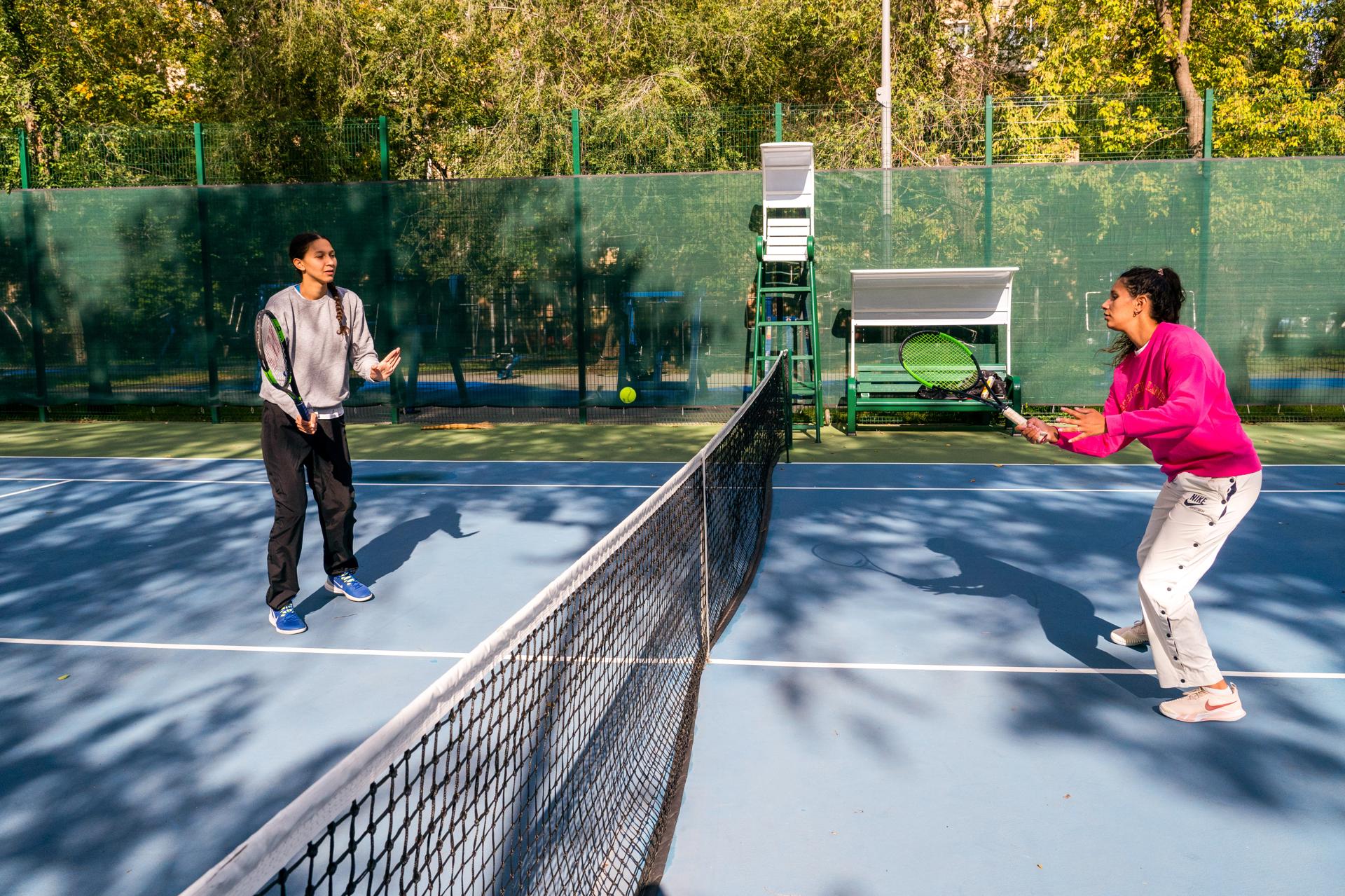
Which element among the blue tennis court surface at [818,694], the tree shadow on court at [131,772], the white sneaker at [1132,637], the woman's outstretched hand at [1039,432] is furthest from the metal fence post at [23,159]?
the white sneaker at [1132,637]

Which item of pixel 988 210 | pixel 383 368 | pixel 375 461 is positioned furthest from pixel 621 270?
pixel 383 368

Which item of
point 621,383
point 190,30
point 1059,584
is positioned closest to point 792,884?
point 1059,584

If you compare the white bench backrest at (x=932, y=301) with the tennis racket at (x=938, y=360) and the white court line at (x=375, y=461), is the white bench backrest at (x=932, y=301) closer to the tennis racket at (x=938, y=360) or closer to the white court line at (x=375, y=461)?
the tennis racket at (x=938, y=360)

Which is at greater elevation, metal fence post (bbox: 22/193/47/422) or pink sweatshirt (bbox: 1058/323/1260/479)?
metal fence post (bbox: 22/193/47/422)

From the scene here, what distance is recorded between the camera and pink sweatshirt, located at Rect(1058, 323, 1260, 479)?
3.67 metres

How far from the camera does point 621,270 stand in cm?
1222

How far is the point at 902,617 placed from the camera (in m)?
5.03

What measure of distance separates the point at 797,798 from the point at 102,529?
582 centimetres

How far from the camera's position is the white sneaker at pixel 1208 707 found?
12.5 feet

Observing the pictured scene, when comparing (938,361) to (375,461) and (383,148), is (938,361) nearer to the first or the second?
(375,461)

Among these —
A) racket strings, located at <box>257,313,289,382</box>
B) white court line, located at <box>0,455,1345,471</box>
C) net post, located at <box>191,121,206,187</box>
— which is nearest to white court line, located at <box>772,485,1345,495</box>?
white court line, located at <box>0,455,1345,471</box>

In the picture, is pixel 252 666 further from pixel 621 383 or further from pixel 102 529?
pixel 621 383

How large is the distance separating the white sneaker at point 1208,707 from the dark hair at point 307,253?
Answer: 399cm

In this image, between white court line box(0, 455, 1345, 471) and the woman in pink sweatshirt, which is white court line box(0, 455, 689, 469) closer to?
white court line box(0, 455, 1345, 471)
